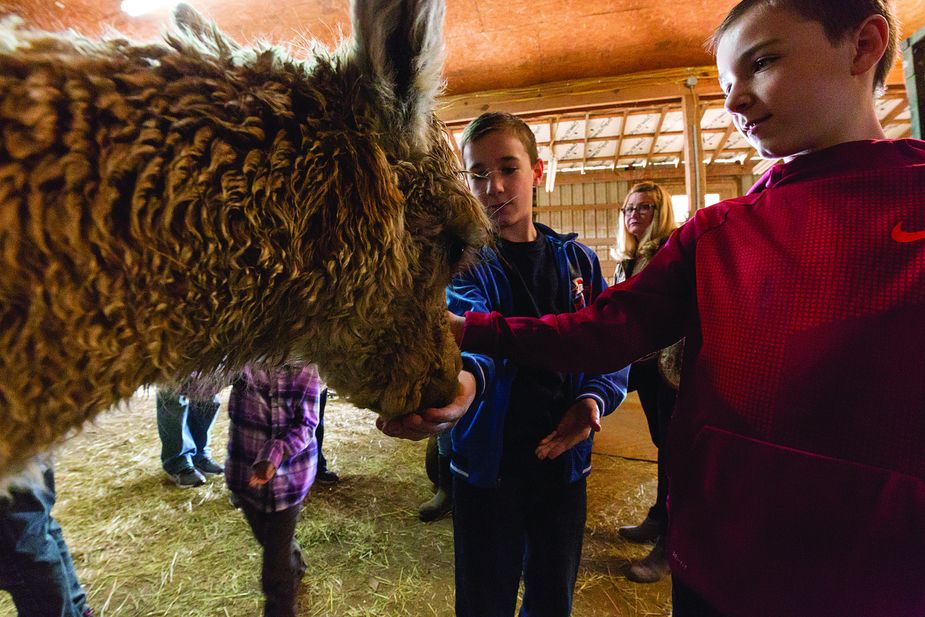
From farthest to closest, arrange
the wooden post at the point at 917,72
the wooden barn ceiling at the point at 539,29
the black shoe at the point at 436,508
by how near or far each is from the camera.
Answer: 1. the wooden barn ceiling at the point at 539,29
2. the black shoe at the point at 436,508
3. the wooden post at the point at 917,72

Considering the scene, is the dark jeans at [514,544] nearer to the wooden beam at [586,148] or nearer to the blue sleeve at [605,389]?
the blue sleeve at [605,389]

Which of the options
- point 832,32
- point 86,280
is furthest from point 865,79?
point 86,280

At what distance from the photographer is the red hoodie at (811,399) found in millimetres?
935

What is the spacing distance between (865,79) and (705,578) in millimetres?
1496

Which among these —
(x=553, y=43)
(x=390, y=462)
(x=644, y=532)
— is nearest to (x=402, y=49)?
(x=644, y=532)

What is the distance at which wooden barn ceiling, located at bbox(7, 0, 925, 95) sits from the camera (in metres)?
4.58

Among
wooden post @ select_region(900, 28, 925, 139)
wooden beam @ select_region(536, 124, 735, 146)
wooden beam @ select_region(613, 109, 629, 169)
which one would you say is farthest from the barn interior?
wooden beam @ select_region(536, 124, 735, 146)

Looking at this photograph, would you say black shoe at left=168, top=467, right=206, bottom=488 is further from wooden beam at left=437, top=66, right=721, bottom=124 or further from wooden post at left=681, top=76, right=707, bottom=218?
wooden post at left=681, top=76, right=707, bottom=218

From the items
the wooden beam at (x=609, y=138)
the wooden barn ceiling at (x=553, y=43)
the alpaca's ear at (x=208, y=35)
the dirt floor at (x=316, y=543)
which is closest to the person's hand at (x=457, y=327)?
the alpaca's ear at (x=208, y=35)

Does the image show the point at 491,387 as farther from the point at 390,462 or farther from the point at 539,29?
the point at 539,29

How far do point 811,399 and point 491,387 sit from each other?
109 cm

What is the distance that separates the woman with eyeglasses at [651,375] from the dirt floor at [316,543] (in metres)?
0.13

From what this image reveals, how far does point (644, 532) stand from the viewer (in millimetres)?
3625

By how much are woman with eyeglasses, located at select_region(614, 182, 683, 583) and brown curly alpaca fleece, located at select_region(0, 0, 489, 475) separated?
186 cm
